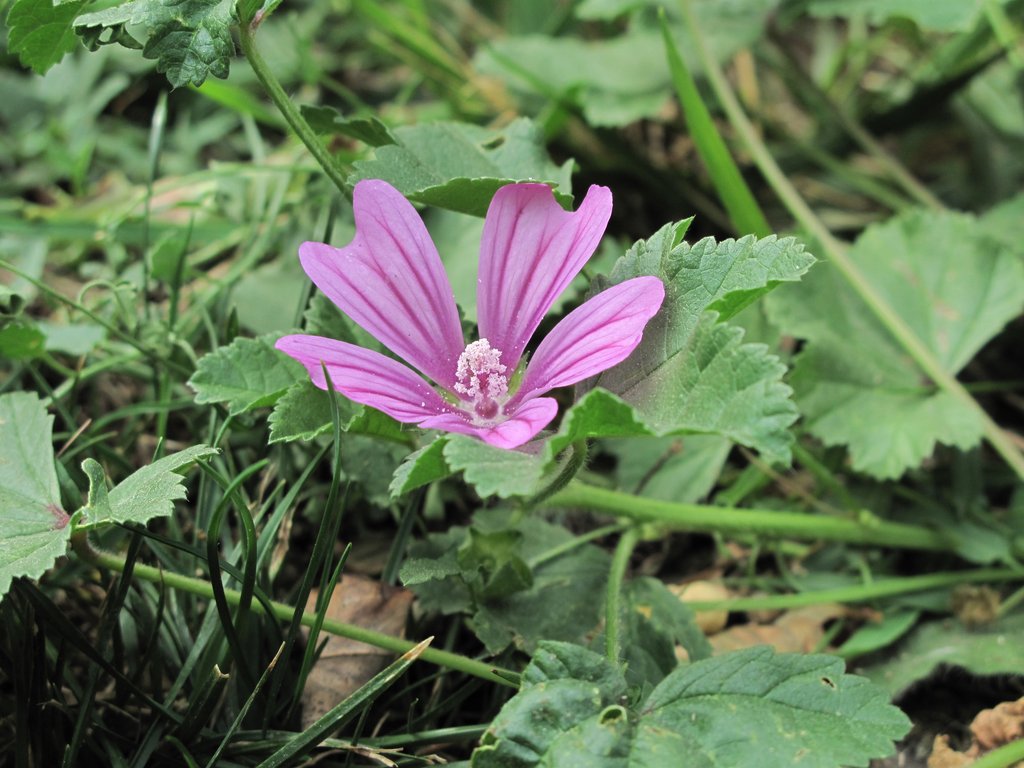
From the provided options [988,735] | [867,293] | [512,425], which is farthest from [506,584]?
[867,293]

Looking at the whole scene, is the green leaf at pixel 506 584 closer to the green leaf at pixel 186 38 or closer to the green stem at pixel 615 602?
the green stem at pixel 615 602

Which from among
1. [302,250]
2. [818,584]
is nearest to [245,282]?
[302,250]

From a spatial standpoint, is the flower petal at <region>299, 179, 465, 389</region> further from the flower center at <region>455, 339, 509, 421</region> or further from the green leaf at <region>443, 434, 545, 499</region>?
the green leaf at <region>443, 434, 545, 499</region>

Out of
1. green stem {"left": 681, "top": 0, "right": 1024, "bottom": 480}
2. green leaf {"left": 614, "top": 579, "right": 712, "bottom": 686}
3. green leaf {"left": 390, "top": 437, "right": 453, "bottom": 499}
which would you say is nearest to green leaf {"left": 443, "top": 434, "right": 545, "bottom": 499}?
green leaf {"left": 390, "top": 437, "right": 453, "bottom": 499}

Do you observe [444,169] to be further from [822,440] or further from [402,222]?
[822,440]

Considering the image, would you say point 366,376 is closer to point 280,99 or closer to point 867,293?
point 280,99

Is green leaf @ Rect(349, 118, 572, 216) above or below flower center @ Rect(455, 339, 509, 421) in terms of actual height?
above

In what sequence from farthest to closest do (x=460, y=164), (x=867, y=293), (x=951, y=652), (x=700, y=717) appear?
(x=867, y=293)
(x=951, y=652)
(x=460, y=164)
(x=700, y=717)
